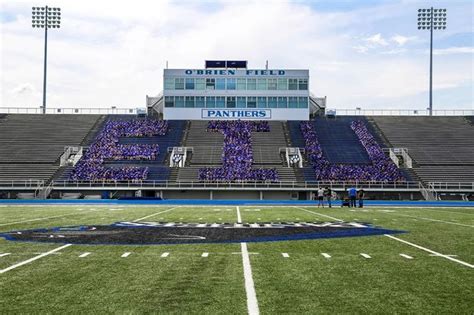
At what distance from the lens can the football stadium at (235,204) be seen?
8.08 meters

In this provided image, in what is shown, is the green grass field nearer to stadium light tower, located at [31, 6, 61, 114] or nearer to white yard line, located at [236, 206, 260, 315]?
white yard line, located at [236, 206, 260, 315]

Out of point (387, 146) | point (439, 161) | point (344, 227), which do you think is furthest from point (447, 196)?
point (344, 227)

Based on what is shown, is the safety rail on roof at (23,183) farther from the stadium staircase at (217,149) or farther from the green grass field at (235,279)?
the green grass field at (235,279)

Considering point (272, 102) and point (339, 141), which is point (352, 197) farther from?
point (272, 102)

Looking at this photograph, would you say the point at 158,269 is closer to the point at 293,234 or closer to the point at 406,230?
the point at 293,234

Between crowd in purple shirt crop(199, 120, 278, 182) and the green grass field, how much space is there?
39.6 m

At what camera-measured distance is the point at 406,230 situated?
17984 millimetres

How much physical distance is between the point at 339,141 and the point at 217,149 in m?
15.2

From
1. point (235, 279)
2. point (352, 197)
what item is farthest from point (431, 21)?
point (235, 279)

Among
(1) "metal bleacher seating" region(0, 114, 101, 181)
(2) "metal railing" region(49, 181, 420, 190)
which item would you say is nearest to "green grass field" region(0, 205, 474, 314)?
(2) "metal railing" region(49, 181, 420, 190)

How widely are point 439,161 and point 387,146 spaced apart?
21.8 feet

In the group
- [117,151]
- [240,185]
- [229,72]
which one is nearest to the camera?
[240,185]

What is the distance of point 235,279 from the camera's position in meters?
9.00

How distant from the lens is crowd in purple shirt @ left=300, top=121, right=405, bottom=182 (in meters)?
53.4
